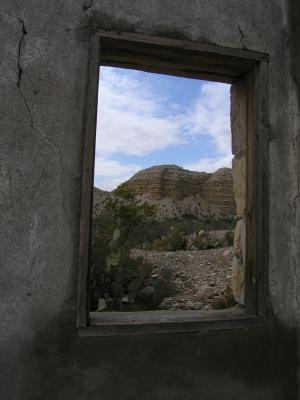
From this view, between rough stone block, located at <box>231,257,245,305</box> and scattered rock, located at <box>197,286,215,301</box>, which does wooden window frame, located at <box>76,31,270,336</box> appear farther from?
scattered rock, located at <box>197,286,215,301</box>

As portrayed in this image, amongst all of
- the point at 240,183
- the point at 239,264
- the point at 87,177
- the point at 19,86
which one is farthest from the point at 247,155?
the point at 19,86

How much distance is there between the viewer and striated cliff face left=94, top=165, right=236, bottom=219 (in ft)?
84.4

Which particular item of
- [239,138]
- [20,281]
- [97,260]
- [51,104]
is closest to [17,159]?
[51,104]

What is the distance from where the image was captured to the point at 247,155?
8.80 ft

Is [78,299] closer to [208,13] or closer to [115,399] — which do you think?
[115,399]

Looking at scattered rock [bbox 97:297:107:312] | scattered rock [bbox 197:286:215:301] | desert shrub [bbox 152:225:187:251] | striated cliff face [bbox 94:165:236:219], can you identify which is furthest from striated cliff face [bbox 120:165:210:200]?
scattered rock [bbox 97:297:107:312]

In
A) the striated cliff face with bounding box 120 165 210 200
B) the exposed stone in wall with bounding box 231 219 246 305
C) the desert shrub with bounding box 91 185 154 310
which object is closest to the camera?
the exposed stone in wall with bounding box 231 219 246 305

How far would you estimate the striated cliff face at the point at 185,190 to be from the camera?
84.4 ft

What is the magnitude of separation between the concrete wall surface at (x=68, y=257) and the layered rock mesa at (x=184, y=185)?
941 inches

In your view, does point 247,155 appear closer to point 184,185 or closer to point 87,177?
point 87,177

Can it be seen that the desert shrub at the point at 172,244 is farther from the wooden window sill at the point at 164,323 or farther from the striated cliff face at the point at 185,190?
the striated cliff face at the point at 185,190

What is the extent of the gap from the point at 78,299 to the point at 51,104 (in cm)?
113

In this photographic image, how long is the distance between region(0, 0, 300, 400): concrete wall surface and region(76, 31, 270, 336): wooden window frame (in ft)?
0.19

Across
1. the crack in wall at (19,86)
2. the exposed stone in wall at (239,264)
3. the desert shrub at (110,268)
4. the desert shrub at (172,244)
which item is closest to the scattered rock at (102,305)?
the desert shrub at (110,268)
